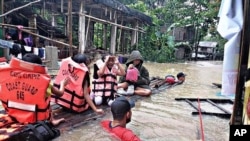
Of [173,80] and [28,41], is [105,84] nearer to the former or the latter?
[173,80]

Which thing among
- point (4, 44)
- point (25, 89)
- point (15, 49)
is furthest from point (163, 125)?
point (15, 49)

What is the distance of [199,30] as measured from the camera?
81.9ft

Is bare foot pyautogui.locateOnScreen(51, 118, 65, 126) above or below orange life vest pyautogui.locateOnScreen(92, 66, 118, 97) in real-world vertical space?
below

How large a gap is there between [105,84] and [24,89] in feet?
6.93

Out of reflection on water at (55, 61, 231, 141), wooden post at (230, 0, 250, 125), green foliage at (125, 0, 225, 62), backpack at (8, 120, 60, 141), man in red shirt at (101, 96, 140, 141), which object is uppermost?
green foliage at (125, 0, 225, 62)

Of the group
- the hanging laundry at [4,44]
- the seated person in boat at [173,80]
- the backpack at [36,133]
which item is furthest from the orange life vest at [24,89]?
the seated person in boat at [173,80]

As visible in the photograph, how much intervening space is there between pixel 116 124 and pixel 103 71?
240 centimetres

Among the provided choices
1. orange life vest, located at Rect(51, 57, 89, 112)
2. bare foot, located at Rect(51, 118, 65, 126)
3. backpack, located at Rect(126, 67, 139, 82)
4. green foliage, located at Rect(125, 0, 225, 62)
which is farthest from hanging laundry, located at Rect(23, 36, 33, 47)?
green foliage, located at Rect(125, 0, 225, 62)

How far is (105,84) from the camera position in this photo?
5.46 meters

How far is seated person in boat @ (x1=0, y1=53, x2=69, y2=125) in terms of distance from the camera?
11.6 feet

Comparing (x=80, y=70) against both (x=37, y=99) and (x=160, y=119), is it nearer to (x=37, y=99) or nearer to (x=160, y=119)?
(x=37, y=99)

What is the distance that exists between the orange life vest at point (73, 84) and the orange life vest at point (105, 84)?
70cm

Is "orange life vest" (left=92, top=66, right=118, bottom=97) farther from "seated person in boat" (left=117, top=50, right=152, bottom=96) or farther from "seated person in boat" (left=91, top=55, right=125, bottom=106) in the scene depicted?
"seated person in boat" (left=117, top=50, right=152, bottom=96)

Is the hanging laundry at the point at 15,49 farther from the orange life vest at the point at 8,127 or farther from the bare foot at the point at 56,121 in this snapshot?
the orange life vest at the point at 8,127
